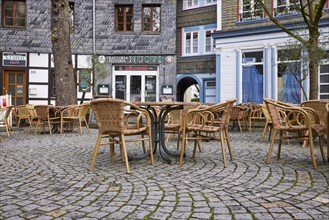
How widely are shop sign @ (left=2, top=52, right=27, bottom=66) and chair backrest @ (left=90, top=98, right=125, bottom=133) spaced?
14.5 metres

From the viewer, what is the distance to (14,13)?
17.3m

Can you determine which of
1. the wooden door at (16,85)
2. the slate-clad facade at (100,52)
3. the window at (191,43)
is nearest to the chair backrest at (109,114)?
the slate-clad facade at (100,52)

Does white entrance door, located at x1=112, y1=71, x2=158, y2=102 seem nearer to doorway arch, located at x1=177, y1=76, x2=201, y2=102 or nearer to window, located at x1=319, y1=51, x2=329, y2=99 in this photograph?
doorway arch, located at x1=177, y1=76, x2=201, y2=102

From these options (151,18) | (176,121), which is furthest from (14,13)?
(176,121)

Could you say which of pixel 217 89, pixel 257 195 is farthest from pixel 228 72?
pixel 257 195

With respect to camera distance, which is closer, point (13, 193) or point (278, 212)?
point (278, 212)

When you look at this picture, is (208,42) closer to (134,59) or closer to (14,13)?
(134,59)

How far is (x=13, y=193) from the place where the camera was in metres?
2.96

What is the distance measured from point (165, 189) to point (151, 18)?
1629 centimetres

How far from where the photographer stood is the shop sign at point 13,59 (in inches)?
659

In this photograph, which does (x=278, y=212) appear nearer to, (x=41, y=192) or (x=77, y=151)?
(x=41, y=192)

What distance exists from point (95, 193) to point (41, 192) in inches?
18.9

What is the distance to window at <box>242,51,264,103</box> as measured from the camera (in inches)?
581

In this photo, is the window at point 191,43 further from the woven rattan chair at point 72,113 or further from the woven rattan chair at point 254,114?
the woven rattan chair at point 72,113
